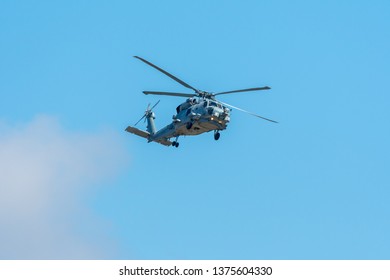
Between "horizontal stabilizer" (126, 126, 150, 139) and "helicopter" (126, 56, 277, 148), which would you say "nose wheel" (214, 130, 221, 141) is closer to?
"helicopter" (126, 56, 277, 148)

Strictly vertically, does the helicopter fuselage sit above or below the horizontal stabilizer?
below

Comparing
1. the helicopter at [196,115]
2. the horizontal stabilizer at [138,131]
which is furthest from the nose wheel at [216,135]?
the horizontal stabilizer at [138,131]

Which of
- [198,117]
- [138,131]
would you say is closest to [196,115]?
[198,117]

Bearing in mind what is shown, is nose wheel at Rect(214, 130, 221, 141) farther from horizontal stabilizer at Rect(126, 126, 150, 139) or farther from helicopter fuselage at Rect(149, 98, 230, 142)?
horizontal stabilizer at Rect(126, 126, 150, 139)

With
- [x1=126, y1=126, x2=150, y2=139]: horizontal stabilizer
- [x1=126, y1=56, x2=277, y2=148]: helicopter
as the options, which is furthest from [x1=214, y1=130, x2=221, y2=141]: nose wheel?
[x1=126, y1=126, x2=150, y2=139]: horizontal stabilizer

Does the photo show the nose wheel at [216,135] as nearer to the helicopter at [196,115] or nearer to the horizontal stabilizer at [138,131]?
the helicopter at [196,115]

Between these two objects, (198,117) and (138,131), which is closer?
(198,117)

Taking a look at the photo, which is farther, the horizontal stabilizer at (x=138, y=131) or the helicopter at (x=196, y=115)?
the horizontal stabilizer at (x=138, y=131)

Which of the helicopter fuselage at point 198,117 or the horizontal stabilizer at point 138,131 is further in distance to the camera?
the horizontal stabilizer at point 138,131

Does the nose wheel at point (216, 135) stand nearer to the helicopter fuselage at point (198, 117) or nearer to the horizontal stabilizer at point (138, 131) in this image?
the helicopter fuselage at point (198, 117)

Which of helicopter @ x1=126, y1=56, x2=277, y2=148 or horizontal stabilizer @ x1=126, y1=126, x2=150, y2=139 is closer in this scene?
helicopter @ x1=126, y1=56, x2=277, y2=148

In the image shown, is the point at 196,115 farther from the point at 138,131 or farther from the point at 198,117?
the point at 138,131

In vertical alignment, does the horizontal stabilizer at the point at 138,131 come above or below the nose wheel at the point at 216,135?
above
